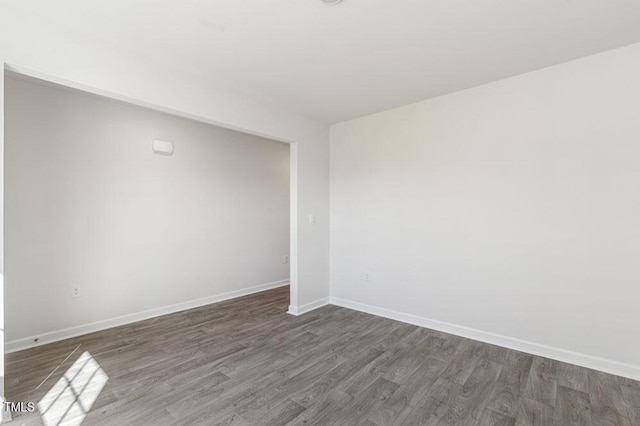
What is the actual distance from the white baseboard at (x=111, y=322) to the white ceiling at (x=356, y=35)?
287 centimetres

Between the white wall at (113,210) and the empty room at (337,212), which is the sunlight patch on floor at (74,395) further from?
the white wall at (113,210)

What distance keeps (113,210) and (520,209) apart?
435cm

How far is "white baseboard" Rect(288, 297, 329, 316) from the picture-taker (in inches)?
155

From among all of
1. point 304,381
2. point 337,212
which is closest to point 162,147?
point 337,212

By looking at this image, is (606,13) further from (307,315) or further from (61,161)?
(61,161)

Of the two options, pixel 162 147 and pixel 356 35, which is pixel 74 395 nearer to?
pixel 162 147

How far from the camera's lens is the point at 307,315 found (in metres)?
3.91

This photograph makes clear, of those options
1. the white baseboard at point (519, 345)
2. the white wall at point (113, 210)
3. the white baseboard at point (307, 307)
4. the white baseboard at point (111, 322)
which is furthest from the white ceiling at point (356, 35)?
the white baseboard at point (111, 322)

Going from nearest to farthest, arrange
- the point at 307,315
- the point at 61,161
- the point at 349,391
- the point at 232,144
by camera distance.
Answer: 1. the point at 349,391
2. the point at 61,161
3. the point at 307,315
4. the point at 232,144

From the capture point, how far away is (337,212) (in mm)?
4398

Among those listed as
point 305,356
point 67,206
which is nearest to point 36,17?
point 67,206

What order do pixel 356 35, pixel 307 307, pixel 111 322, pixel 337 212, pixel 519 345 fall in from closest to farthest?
pixel 356 35 < pixel 519 345 < pixel 111 322 < pixel 307 307 < pixel 337 212

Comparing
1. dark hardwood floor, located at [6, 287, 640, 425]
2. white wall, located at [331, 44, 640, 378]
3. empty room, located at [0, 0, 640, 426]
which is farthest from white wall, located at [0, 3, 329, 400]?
dark hardwood floor, located at [6, 287, 640, 425]

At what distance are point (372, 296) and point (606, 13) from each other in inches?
133
